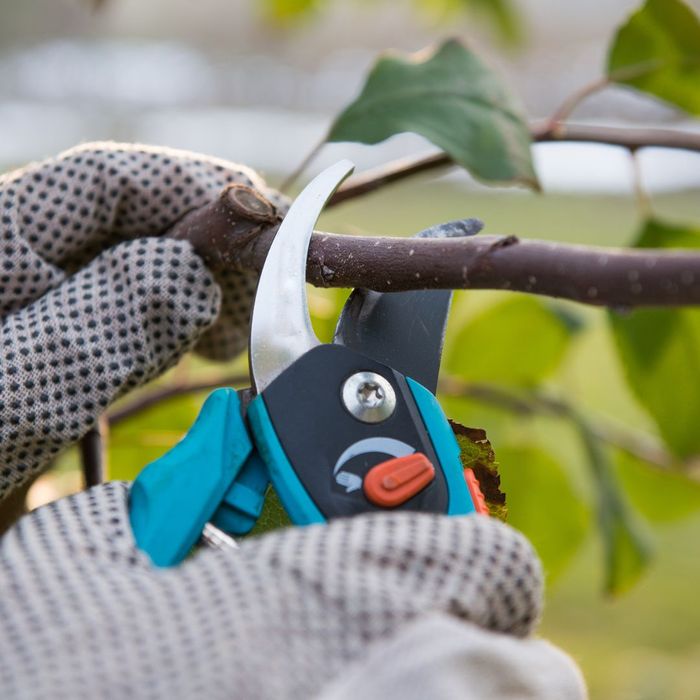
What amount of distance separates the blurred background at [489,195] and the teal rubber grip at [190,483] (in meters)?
0.17

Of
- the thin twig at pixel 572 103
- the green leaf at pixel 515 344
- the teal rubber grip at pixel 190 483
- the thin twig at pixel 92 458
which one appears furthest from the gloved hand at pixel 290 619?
the green leaf at pixel 515 344

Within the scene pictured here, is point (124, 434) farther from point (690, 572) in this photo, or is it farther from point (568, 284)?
point (690, 572)

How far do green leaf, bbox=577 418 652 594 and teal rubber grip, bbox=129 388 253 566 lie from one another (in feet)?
1.00

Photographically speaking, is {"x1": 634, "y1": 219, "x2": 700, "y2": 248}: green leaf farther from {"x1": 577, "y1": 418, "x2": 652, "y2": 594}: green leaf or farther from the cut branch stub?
the cut branch stub

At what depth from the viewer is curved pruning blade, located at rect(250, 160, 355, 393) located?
21 cm

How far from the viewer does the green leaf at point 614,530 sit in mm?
462

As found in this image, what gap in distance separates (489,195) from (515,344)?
2.17m

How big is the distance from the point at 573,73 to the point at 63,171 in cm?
346

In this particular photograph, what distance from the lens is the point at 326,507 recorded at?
7.4 inches

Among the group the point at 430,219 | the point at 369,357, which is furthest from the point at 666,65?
the point at 430,219

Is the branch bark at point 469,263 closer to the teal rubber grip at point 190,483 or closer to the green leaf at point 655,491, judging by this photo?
the teal rubber grip at point 190,483

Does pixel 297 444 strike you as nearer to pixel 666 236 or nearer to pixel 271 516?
pixel 271 516

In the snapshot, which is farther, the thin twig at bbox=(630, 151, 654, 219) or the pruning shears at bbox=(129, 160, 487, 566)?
the thin twig at bbox=(630, 151, 654, 219)

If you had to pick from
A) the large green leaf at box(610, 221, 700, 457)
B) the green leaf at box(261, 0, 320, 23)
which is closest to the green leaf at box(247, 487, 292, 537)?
the large green leaf at box(610, 221, 700, 457)
